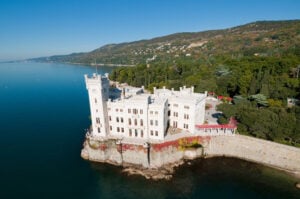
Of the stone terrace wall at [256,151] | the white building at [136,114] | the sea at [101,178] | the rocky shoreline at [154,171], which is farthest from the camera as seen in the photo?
the white building at [136,114]

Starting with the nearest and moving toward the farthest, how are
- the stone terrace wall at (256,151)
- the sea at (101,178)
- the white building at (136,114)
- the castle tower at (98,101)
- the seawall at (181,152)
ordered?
the sea at (101,178), the stone terrace wall at (256,151), the seawall at (181,152), the white building at (136,114), the castle tower at (98,101)

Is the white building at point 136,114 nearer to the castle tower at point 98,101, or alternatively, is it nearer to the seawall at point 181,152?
the castle tower at point 98,101

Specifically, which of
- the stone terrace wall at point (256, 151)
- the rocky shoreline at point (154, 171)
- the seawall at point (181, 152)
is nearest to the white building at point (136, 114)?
the seawall at point (181, 152)

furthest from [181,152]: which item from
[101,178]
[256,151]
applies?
[101,178]

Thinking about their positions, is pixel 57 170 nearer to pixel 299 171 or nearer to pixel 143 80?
pixel 299 171

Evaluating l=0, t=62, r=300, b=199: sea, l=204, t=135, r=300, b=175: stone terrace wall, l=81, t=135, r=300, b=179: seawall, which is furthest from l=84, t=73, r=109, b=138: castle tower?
l=204, t=135, r=300, b=175: stone terrace wall

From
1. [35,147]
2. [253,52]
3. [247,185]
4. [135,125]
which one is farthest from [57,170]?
[253,52]

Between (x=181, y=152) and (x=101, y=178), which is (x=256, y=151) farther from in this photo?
(x=101, y=178)
